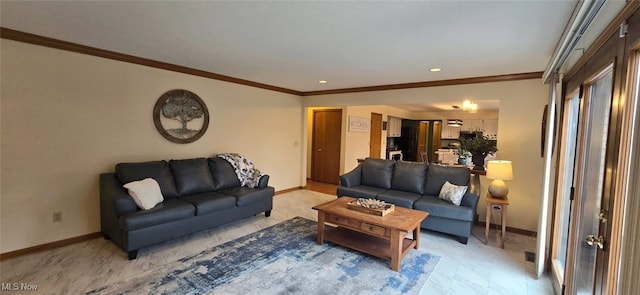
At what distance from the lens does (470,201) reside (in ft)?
11.6

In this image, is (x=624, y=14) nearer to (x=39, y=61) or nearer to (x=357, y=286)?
(x=357, y=286)

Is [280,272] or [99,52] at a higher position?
[99,52]

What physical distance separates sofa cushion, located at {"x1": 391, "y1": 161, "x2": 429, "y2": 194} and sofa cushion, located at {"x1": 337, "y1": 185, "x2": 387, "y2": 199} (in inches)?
10.5

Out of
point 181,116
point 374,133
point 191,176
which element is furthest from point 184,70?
point 374,133

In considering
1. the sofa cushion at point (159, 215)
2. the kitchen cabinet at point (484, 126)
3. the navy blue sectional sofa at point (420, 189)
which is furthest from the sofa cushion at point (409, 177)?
the kitchen cabinet at point (484, 126)

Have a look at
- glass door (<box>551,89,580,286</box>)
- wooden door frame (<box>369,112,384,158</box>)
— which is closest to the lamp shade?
glass door (<box>551,89,580,286</box>)

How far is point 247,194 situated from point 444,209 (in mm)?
2653

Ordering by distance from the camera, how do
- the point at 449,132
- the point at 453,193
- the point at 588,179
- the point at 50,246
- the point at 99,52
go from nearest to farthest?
the point at 588,179 < the point at 50,246 < the point at 99,52 < the point at 453,193 < the point at 449,132

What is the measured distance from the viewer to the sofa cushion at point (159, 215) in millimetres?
2771

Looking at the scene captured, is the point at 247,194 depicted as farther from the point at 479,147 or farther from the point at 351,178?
the point at 479,147

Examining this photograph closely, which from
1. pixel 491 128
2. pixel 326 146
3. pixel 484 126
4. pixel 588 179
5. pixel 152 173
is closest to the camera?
pixel 588 179

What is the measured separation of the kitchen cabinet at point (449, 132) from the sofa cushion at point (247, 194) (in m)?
7.61

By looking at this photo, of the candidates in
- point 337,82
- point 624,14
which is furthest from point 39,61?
point 624,14

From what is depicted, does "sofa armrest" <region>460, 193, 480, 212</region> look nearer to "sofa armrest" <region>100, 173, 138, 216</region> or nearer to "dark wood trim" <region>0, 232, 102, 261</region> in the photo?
"sofa armrest" <region>100, 173, 138, 216</region>
